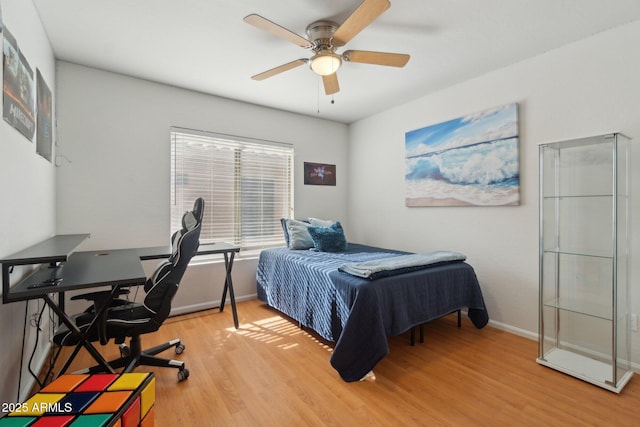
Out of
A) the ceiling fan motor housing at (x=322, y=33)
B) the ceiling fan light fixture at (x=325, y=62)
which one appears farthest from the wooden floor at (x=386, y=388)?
the ceiling fan motor housing at (x=322, y=33)

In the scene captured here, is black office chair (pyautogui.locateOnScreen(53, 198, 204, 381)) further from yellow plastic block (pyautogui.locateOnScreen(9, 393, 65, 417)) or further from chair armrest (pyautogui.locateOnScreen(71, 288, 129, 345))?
yellow plastic block (pyautogui.locateOnScreen(9, 393, 65, 417))

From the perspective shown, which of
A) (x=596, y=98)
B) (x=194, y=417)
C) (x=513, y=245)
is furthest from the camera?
(x=513, y=245)

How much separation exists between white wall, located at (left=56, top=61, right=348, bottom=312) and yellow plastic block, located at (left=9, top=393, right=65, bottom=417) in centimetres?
205

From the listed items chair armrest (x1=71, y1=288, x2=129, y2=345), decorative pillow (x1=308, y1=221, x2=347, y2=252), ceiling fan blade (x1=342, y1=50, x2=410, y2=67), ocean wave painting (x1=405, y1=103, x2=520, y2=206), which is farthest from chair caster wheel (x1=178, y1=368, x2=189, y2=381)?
ocean wave painting (x1=405, y1=103, x2=520, y2=206)

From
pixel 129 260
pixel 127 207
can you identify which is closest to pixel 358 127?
pixel 127 207

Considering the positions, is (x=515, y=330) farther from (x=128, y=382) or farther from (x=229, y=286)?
(x=128, y=382)

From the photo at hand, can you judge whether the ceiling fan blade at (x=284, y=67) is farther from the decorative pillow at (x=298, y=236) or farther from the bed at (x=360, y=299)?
the decorative pillow at (x=298, y=236)

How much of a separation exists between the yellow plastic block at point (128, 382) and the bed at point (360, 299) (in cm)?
122

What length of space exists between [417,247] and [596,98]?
214cm

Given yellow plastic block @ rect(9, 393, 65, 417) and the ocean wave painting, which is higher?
the ocean wave painting

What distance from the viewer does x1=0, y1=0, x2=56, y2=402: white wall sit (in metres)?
1.48

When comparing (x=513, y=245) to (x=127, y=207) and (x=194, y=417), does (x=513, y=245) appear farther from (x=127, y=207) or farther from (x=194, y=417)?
(x=127, y=207)

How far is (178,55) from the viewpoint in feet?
8.63

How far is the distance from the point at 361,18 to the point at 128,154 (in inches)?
103
